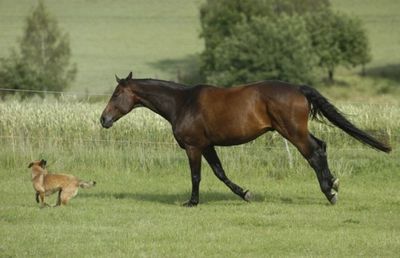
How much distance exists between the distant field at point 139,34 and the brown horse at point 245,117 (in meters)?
43.9

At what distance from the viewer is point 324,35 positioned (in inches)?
2613

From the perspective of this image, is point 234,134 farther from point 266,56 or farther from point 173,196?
point 266,56

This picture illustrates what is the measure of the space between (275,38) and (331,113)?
153 feet

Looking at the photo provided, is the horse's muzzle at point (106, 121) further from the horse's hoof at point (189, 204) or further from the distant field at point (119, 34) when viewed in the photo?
the distant field at point (119, 34)

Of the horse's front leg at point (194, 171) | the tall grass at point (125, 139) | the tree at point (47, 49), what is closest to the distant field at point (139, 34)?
the tree at point (47, 49)

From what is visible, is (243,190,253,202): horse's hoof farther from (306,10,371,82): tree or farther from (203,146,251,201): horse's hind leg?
(306,10,371,82): tree

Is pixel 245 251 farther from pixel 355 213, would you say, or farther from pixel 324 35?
pixel 324 35

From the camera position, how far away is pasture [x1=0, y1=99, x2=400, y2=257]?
9570 millimetres

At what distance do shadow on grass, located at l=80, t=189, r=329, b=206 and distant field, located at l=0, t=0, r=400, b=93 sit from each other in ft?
140

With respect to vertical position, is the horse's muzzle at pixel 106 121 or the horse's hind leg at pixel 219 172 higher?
the horse's muzzle at pixel 106 121

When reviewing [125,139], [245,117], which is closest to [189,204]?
[245,117]

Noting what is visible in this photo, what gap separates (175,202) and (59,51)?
153 feet

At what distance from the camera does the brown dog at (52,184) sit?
1205cm

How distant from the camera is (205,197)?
13.9 m
